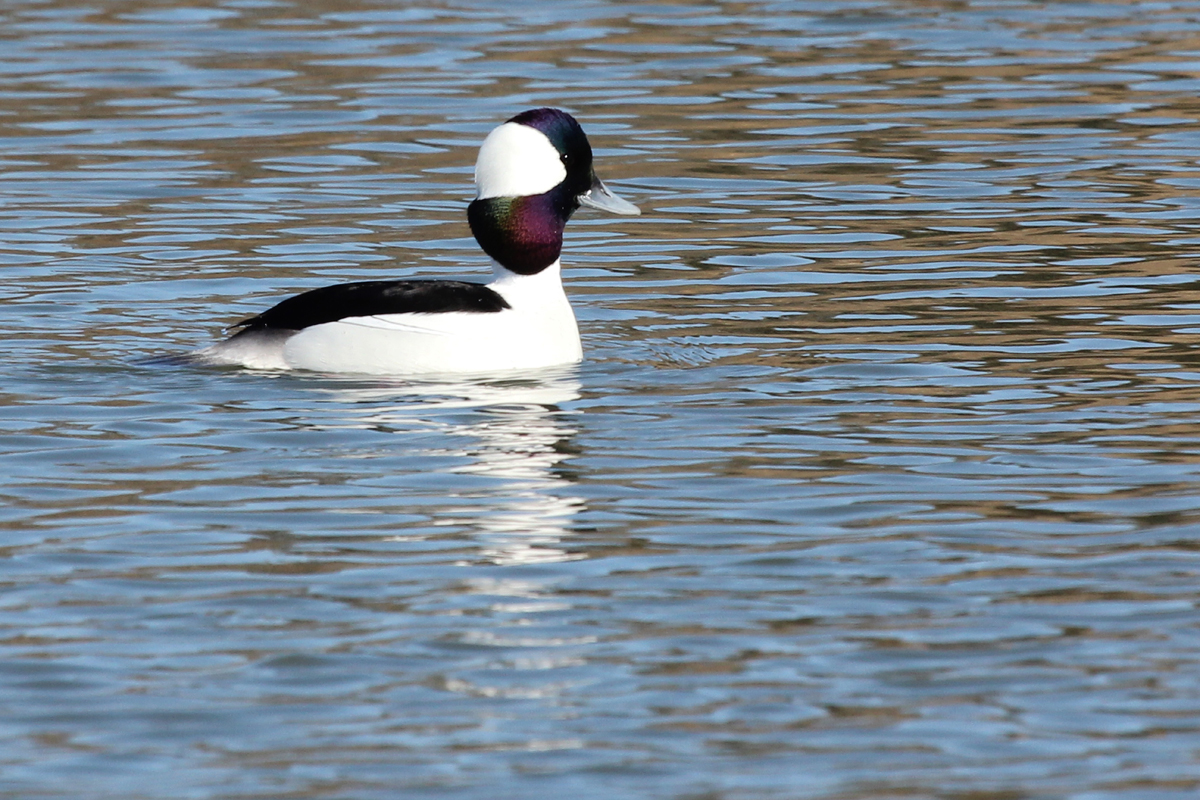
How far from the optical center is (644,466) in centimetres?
834

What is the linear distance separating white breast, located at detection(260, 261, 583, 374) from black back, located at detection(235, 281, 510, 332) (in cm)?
3

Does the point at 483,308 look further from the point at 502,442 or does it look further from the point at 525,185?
the point at 502,442

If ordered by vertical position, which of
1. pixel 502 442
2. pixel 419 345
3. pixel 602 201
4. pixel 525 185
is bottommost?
pixel 502 442

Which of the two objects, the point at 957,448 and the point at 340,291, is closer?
the point at 957,448

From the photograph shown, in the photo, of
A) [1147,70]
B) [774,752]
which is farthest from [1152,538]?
[1147,70]

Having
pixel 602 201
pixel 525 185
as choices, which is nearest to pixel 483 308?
pixel 525 185

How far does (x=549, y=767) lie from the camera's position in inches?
216

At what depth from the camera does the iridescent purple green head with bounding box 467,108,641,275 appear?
33.6 feet

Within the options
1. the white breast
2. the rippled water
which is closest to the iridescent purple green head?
the white breast

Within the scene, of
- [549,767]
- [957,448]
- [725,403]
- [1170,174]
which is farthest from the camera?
[1170,174]

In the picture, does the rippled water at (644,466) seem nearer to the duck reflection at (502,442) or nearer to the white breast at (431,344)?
the duck reflection at (502,442)

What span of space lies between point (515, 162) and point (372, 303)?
1005 millimetres

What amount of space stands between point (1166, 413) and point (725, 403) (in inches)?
70.6

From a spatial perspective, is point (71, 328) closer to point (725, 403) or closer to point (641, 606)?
point (725, 403)
